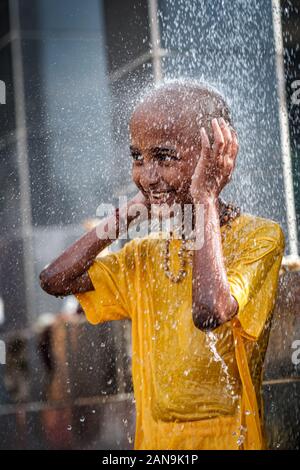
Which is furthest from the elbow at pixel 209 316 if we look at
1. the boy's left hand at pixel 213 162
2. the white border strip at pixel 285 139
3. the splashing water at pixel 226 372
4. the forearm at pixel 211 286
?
the white border strip at pixel 285 139

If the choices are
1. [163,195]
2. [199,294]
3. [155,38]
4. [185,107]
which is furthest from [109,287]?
[155,38]

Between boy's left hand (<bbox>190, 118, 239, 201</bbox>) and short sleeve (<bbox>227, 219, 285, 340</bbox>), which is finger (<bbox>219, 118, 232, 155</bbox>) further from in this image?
short sleeve (<bbox>227, 219, 285, 340</bbox>)

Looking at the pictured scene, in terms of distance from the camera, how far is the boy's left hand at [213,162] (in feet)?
8.23

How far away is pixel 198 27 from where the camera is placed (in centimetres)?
402

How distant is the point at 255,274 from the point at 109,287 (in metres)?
0.54

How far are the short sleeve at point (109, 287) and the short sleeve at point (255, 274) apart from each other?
0.41 meters

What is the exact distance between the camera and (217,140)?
2.51 meters

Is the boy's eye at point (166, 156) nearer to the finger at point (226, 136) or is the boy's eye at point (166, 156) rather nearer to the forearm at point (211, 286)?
the finger at point (226, 136)

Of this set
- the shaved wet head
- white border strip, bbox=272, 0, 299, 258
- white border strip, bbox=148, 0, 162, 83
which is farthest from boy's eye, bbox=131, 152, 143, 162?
white border strip, bbox=148, 0, 162, 83

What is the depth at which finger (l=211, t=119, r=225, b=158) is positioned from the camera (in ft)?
8.23

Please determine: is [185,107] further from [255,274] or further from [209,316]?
[209,316]

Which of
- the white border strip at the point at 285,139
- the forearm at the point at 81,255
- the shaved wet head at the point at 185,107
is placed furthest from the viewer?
the white border strip at the point at 285,139

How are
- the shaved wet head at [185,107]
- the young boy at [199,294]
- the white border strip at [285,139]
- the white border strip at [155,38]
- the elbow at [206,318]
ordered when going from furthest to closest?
the white border strip at [155,38], the white border strip at [285,139], the shaved wet head at [185,107], the young boy at [199,294], the elbow at [206,318]

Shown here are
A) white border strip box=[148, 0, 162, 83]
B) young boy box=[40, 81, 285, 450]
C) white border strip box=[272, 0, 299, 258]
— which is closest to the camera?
young boy box=[40, 81, 285, 450]
